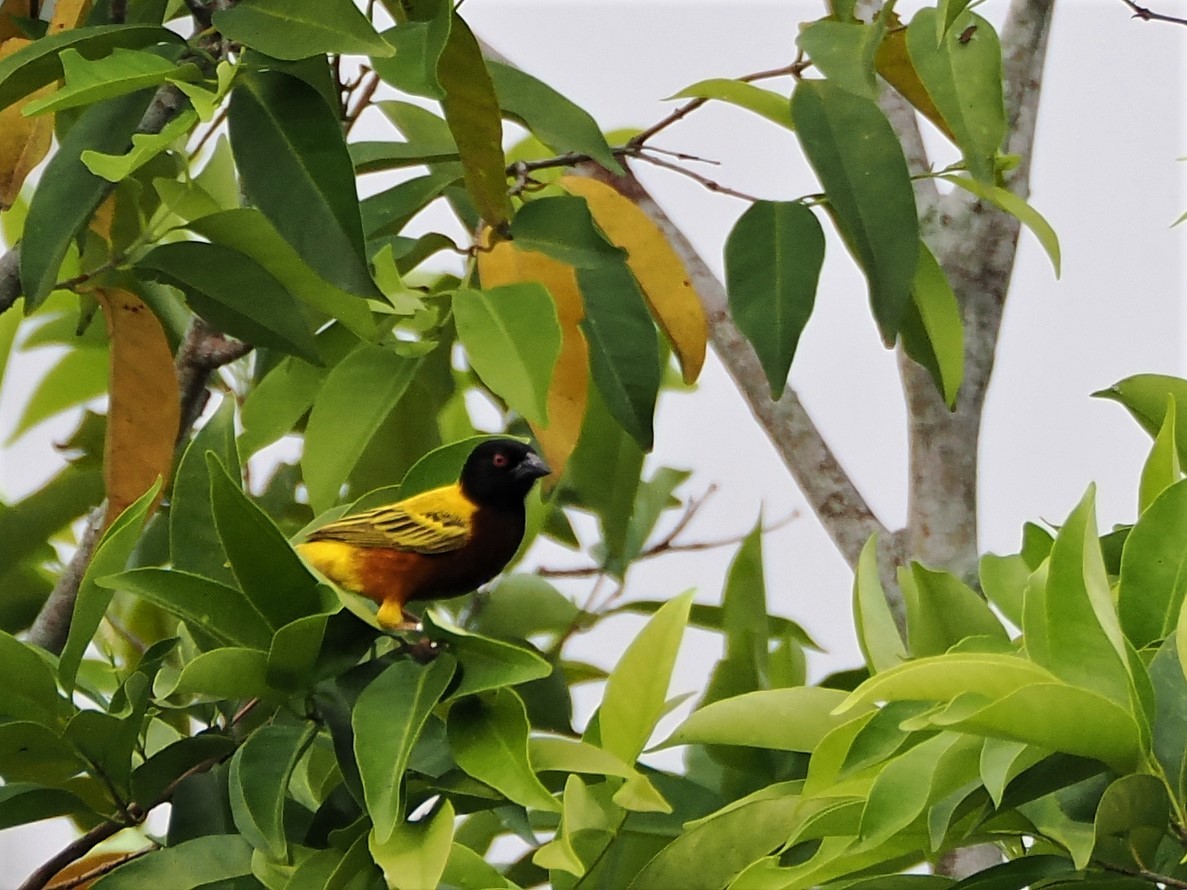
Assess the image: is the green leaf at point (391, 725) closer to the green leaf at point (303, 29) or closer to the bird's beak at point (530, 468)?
the green leaf at point (303, 29)

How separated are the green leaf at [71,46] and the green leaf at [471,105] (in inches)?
4.7

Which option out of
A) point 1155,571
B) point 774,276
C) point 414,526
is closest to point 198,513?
point 414,526

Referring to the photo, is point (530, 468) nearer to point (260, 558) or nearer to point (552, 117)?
point (552, 117)

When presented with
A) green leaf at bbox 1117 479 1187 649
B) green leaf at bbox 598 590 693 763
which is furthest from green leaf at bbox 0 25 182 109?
green leaf at bbox 1117 479 1187 649

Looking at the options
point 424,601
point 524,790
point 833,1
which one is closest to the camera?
point 524,790

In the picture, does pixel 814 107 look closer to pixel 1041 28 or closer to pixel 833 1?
pixel 833 1

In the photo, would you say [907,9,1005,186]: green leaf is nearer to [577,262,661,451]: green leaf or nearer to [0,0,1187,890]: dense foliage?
[0,0,1187,890]: dense foliage

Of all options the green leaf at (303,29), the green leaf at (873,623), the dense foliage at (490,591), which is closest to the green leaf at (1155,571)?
the dense foliage at (490,591)

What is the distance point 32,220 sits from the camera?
565mm

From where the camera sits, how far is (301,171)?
0.56 metres

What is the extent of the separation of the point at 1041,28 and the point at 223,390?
667mm

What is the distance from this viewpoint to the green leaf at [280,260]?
0.69 metres

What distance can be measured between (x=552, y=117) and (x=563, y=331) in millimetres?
102

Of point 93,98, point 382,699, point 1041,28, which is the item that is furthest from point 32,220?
point 1041,28
